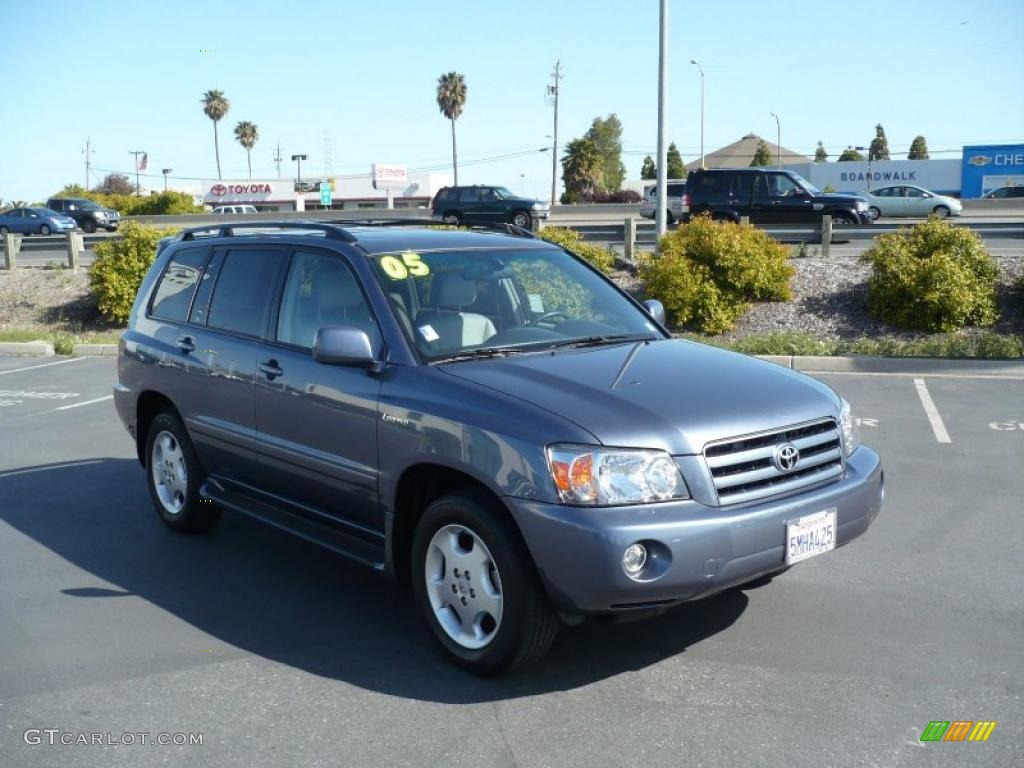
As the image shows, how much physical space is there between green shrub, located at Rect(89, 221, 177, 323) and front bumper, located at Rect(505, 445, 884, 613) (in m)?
15.4

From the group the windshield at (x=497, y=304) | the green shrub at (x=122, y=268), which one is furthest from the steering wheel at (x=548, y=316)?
the green shrub at (x=122, y=268)

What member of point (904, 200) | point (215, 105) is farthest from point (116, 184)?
point (904, 200)

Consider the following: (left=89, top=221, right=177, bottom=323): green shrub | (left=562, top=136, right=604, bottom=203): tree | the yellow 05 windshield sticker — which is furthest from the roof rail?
(left=562, top=136, right=604, bottom=203): tree

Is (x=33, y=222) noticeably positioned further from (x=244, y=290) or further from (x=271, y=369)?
(x=271, y=369)

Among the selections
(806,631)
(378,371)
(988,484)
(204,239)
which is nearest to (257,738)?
(378,371)

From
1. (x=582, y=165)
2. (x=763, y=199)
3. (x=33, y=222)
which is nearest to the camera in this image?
(x=763, y=199)

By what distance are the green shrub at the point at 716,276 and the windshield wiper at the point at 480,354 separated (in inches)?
391

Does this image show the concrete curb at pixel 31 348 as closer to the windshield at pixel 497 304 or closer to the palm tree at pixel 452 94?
the windshield at pixel 497 304

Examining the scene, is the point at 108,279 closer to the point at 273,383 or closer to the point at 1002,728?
the point at 273,383

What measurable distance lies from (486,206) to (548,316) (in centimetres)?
2989

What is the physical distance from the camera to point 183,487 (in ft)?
21.2

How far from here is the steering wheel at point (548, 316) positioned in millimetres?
5222

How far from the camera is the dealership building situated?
8106 centimetres

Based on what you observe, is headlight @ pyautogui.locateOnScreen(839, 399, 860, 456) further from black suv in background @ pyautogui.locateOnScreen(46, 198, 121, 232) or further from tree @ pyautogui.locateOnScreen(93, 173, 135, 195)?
tree @ pyautogui.locateOnScreen(93, 173, 135, 195)
